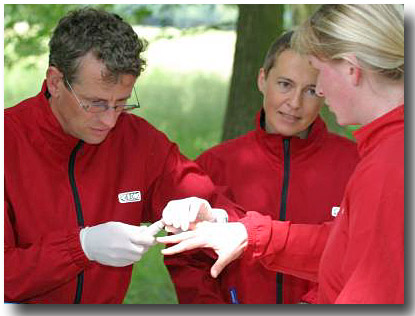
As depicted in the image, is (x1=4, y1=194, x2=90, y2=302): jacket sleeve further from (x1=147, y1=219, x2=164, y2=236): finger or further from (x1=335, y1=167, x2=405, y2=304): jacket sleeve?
(x1=335, y1=167, x2=405, y2=304): jacket sleeve

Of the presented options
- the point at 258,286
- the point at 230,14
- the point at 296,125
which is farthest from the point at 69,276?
the point at 230,14

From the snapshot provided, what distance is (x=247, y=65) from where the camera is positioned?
4.75 meters

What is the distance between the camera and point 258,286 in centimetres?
297

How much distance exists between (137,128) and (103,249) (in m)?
0.56

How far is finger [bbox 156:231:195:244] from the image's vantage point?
2.58 metres

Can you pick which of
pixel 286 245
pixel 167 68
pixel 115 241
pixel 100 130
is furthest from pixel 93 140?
pixel 167 68

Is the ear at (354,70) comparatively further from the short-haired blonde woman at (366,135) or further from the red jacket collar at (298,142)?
the red jacket collar at (298,142)

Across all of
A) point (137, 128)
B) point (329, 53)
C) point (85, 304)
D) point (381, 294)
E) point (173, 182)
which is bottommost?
point (85, 304)

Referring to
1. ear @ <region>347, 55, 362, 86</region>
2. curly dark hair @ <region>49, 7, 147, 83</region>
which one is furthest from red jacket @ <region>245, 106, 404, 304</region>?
curly dark hair @ <region>49, 7, 147, 83</region>

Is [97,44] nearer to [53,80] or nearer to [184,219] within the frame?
[53,80]

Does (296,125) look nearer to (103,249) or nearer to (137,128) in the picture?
(137,128)

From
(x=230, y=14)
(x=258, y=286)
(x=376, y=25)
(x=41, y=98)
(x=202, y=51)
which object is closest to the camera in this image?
(x=376, y=25)

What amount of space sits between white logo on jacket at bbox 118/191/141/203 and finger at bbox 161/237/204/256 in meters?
0.34

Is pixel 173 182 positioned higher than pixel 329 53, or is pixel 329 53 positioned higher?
pixel 329 53
